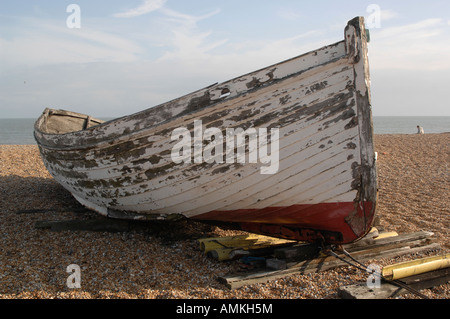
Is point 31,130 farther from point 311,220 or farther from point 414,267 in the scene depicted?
point 414,267

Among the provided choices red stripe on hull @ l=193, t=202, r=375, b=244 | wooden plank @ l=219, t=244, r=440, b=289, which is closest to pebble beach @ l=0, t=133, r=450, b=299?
wooden plank @ l=219, t=244, r=440, b=289

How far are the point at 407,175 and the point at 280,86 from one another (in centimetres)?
711

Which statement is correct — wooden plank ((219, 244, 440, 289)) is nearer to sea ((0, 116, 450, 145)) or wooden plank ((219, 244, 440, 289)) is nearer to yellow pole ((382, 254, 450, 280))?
yellow pole ((382, 254, 450, 280))

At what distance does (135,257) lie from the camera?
4246 millimetres

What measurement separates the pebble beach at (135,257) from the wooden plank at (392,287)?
0.07 m

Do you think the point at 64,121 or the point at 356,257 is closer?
the point at 356,257

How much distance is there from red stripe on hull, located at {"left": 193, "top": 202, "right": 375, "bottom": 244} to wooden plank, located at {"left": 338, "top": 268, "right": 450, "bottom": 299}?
0.60 m

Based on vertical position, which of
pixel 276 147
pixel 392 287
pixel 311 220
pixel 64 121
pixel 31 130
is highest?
pixel 31 130

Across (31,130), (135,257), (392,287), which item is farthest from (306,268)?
(31,130)

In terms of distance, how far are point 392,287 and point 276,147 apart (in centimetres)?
163

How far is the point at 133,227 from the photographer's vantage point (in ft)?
16.6

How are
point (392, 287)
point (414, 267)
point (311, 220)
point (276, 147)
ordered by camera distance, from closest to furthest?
point (392, 287) → point (414, 267) → point (276, 147) → point (311, 220)

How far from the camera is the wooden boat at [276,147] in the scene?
3709 millimetres
